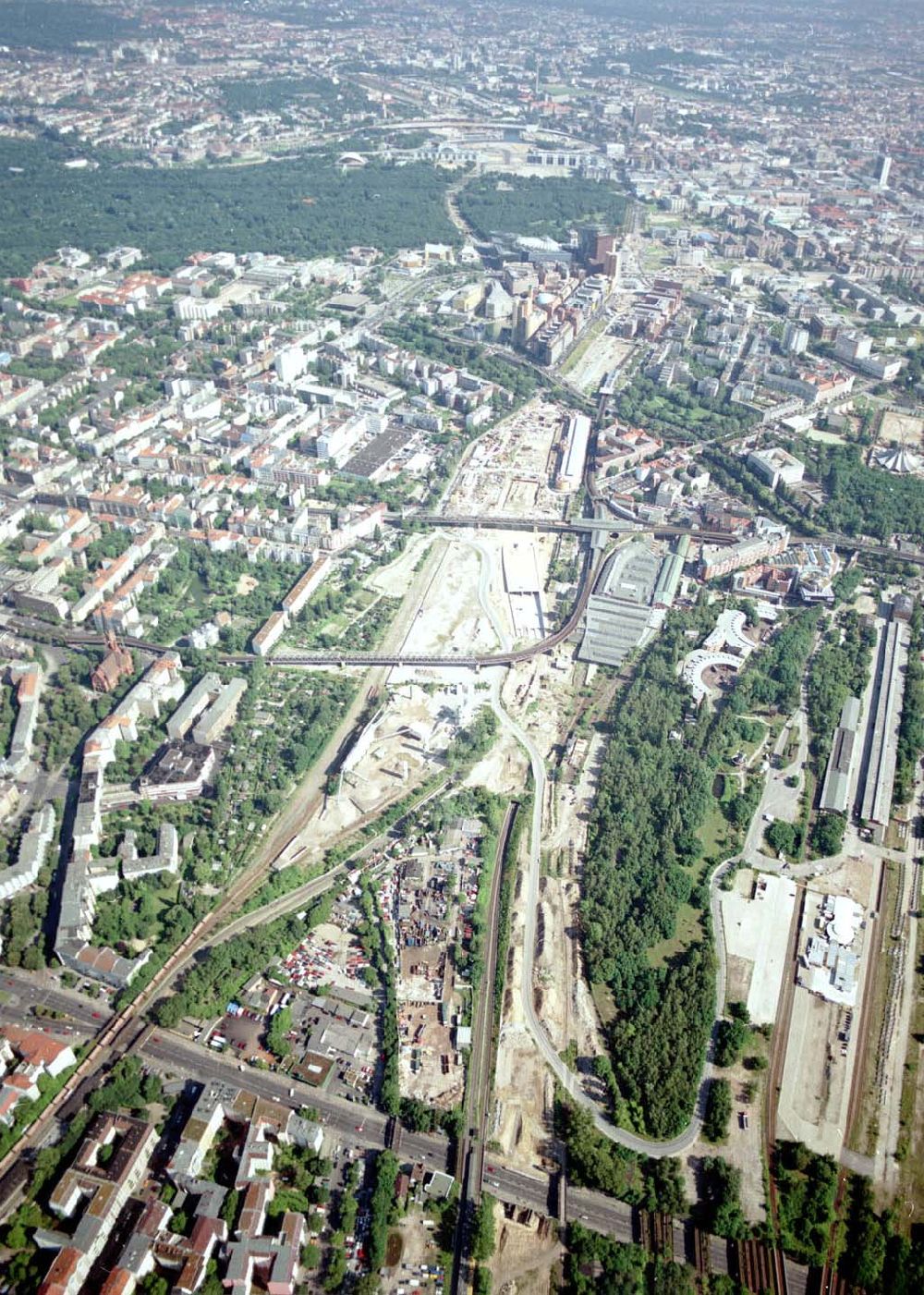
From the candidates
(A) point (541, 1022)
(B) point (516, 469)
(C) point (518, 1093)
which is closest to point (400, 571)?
(B) point (516, 469)

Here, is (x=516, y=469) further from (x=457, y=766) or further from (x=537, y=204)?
(x=537, y=204)

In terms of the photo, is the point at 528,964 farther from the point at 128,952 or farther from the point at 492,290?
the point at 492,290

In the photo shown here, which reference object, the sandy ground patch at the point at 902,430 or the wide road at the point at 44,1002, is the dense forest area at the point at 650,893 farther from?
the sandy ground patch at the point at 902,430

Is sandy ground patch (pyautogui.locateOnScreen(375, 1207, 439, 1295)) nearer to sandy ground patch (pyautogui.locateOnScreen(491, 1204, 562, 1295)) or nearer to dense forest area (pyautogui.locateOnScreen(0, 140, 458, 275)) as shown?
sandy ground patch (pyautogui.locateOnScreen(491, 1204, 562, 1295))

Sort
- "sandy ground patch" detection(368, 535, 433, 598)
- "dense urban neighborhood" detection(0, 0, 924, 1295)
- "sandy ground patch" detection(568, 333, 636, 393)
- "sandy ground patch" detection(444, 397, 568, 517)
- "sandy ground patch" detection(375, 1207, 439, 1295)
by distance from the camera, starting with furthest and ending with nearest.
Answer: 1. "sandy ground patch" detection(568, 333, 636, 393)
2. "sandy ground patch" detection(444, 397, 568, 517)
3. "sandy ground patch" detection(368, 535, 433, 598)
4. "dense urban neighborhood" detection(0, 0, 924, 1295)
5. "sandy ground patch" detection(375, 1207, 439, 1295)

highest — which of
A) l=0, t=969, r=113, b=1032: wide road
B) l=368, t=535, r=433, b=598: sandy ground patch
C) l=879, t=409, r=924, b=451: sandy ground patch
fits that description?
l=879, t=409, r=924, b=451: sandy ground patch

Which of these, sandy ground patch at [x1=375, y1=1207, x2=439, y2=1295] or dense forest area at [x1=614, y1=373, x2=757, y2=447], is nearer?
sandy ground patch at [x1=375, y1=1207, x2=439, y2=1295]

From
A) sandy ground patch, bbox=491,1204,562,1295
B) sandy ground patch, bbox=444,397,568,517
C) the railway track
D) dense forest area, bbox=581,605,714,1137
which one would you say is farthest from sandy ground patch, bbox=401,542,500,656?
sandy ground patch, bbox=491,1204,562,1295
